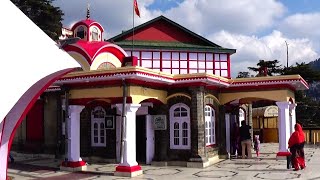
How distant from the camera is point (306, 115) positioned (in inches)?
1519

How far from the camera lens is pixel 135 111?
13148 millimetres

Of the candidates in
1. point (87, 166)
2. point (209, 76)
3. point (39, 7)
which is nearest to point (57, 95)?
point (87, 166)

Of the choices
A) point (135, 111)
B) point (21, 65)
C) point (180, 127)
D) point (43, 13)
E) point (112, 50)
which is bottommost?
point (180, 127)

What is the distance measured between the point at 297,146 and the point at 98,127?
296 inches

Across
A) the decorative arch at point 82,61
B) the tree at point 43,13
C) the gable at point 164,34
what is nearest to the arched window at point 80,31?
the decorative arch at point 82,61

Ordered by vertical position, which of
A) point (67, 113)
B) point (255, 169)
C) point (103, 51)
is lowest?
point (255, 169)

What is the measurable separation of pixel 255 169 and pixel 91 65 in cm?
715

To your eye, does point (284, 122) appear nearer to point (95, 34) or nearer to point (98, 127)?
point (98, 127)

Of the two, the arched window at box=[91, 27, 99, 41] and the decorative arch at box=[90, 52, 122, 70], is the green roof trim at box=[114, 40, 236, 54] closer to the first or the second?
the arched window at box=[91, 27, 99, 41]

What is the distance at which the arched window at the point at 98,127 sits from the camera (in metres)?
16.3

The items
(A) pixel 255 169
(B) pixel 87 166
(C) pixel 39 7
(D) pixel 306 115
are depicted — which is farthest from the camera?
(D) pixel 306 115

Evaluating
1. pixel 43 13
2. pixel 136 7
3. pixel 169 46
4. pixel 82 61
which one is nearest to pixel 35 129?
pixel 82 61

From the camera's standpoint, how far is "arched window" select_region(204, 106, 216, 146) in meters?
15.9

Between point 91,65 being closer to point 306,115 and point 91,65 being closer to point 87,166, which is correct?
point 87,166
